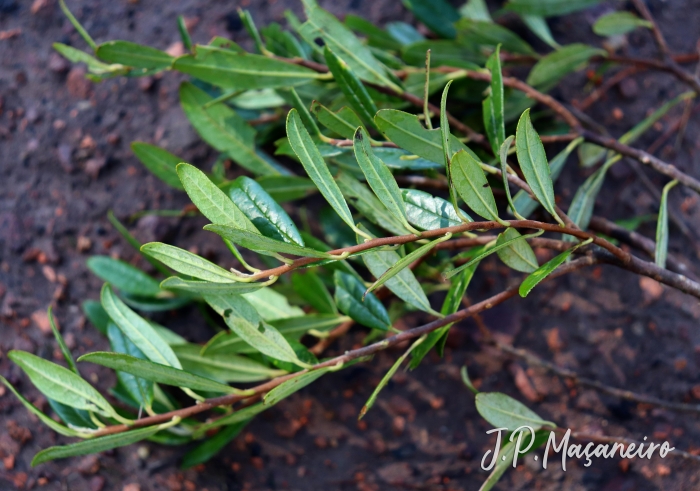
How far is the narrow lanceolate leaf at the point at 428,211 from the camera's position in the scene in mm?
774

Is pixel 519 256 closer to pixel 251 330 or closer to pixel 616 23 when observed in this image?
pixel 251 330

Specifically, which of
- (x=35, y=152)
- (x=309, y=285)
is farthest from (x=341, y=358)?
(x=35, y=152)

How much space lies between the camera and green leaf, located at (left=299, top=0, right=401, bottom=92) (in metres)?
1.00

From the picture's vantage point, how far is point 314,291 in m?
1.08

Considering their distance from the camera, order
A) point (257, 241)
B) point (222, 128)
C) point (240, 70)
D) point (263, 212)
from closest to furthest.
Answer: point (257, 241)
point (263, 212)
point (240, 70)
point (222, 128)

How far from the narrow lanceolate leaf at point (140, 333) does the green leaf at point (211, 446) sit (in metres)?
0.23

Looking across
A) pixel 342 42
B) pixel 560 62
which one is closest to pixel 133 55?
pixel 342 42

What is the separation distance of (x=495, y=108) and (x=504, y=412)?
51cm

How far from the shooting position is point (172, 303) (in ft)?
4.04

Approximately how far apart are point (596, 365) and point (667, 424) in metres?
0.19

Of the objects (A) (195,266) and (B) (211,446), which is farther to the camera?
(B) (211,446)

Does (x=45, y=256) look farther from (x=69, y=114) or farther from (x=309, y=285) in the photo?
(x=309, y=285)

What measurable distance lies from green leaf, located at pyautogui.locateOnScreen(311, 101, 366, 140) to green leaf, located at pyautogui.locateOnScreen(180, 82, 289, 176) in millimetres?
259

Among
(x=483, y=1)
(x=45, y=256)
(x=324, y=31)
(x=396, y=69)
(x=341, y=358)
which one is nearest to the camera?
(x=341, y=358)
